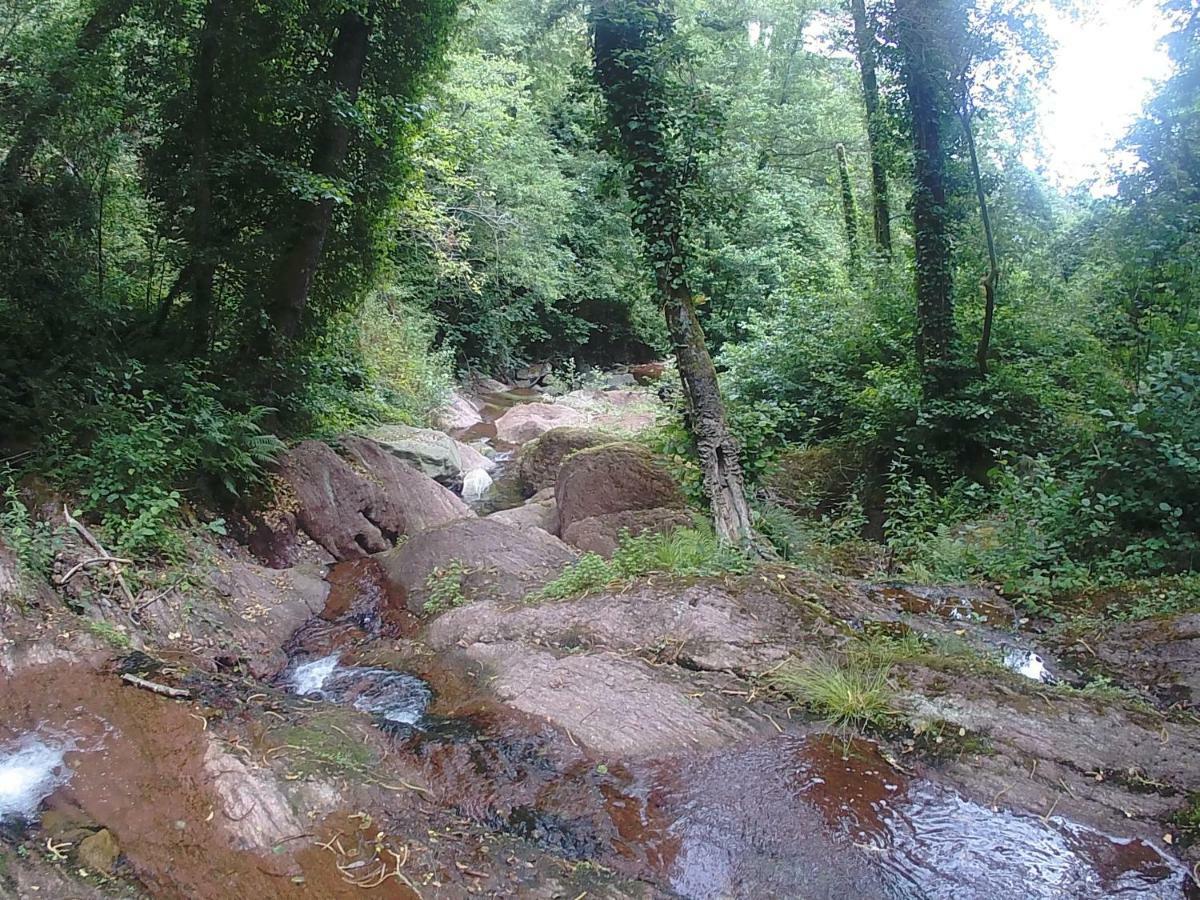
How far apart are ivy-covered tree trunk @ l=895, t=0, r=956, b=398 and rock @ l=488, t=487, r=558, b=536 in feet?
15.5

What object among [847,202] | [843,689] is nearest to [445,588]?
[843,689]

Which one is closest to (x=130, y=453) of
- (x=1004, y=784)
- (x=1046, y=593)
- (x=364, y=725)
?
(x=364, y=725)

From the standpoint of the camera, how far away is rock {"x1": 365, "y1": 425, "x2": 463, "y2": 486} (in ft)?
36.8

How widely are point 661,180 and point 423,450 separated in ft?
20.3

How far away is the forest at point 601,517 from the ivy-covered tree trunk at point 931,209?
0.06 metres

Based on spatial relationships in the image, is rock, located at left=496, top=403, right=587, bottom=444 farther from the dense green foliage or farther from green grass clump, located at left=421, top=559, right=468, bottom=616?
green grass clump, located at left=421, top=559, right=468, bottom=616

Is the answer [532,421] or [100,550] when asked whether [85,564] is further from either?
[532,421]

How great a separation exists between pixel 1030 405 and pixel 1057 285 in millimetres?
2732

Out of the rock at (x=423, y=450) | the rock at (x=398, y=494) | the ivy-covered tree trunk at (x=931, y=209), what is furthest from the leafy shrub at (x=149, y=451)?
the ivy-covered tree trunk at (x=931, y=209)

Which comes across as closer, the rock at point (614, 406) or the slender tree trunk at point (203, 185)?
the slender tree trunk at point (203, 185)

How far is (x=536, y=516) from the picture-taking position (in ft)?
31.7

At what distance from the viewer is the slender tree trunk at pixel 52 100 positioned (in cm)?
685

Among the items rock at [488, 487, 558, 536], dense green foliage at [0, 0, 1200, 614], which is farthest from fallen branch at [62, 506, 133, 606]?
rock at [488, 487, 558, 536]

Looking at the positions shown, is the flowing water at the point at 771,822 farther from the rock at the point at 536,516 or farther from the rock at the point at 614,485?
the rock at the point at 536,516
